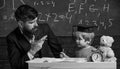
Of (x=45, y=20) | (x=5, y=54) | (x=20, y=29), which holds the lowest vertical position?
(x=5, y=54)

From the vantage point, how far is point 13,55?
208cm

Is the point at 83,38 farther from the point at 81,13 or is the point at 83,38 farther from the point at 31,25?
the point at 81,13

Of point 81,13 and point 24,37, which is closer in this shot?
point 24,37

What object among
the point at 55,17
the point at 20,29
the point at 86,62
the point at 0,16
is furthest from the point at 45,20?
the point at 86,62

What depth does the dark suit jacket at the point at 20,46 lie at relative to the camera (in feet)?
6.64

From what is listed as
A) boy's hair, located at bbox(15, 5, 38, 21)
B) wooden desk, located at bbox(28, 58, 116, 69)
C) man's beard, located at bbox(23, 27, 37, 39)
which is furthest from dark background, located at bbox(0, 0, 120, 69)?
wooden desk, located at bbox(28, 58, 116, 69)

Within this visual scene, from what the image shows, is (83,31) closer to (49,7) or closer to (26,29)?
(26,29)

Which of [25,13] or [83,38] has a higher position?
[25,13]

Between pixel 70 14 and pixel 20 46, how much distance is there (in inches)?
67.5

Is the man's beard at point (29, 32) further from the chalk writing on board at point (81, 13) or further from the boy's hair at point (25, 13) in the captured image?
the chalk writing on board at point (81, 13)

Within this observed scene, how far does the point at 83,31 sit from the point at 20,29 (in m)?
0.47

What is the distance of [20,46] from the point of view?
86.9 inches

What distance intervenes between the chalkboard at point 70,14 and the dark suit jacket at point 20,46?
142cm

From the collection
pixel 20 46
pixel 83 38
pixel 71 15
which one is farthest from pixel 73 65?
pixel 71 15
